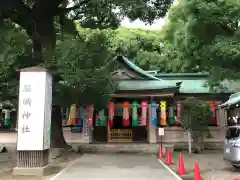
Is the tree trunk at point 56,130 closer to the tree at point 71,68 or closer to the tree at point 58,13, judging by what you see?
the tree at point 71,68

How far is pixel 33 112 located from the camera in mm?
11734

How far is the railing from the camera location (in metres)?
22.1

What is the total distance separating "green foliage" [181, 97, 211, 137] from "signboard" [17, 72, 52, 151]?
31.2 feet

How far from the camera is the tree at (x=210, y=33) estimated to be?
534 inches

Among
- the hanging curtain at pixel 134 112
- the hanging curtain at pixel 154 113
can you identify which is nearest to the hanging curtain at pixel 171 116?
the hanging curtain at pixel 154 113

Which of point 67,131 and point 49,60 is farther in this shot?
point 67,131

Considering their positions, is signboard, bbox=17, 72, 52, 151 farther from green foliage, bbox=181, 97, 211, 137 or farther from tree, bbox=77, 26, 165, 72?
tree, bbox=77, 26, 165, 72

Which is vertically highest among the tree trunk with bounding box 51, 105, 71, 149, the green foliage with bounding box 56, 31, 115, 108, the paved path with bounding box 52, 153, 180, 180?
the green foliage with bounding box 56, 31, 115, 108

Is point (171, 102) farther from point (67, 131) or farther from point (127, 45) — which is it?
point (127, 45)

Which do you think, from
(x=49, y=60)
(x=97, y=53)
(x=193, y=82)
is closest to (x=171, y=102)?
(x=193, y=82)

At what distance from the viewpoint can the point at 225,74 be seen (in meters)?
14.6

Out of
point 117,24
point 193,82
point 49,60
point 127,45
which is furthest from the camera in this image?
point 127,45

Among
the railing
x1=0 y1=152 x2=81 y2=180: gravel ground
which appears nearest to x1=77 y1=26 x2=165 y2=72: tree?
the railing

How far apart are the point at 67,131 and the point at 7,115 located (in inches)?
→ 185
